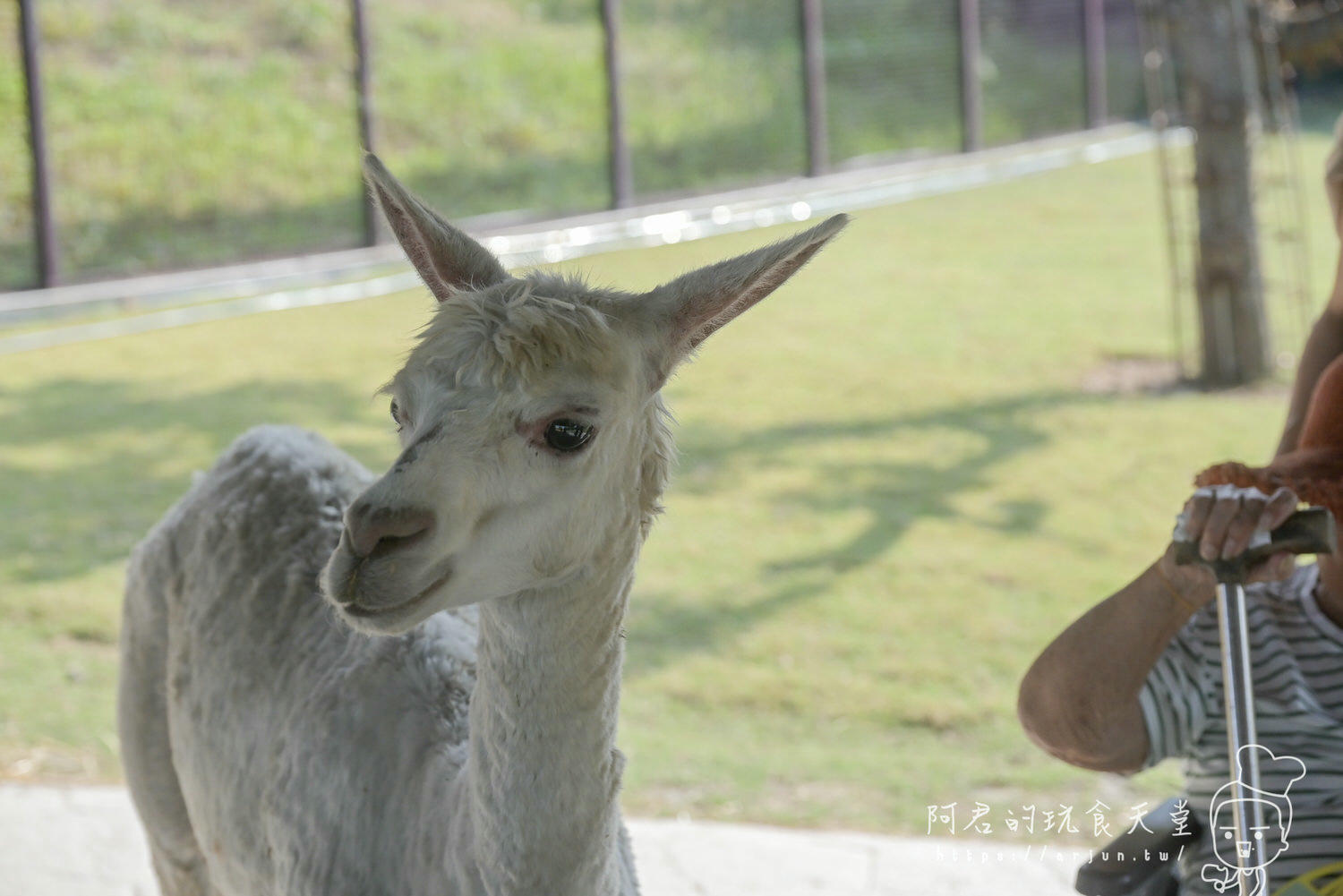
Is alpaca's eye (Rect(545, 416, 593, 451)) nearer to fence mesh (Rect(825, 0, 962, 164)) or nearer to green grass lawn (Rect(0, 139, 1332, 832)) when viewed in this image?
green grass lawn (Rect(0, 139, 1332, 832))

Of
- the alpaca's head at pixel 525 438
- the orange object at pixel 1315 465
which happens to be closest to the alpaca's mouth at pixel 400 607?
the alpaca's head at pixel 525 438

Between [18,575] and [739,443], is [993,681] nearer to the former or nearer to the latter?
[739,443]

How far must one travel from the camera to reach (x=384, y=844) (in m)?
2.26

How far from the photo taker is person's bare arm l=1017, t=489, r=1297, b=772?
2273mm

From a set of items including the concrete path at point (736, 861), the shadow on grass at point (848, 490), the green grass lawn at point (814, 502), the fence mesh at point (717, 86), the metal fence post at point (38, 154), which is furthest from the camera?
the fence mesh at point (717, 86)

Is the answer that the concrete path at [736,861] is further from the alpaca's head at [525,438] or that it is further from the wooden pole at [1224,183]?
the wooden pole at [1224,183]

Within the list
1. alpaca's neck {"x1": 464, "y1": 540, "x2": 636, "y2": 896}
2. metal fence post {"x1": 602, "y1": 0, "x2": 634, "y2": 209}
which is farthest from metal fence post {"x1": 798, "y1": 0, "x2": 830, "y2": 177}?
alpaca's neck {"x1": 464, "y1": 540, "x2": 636, "y2": 896}

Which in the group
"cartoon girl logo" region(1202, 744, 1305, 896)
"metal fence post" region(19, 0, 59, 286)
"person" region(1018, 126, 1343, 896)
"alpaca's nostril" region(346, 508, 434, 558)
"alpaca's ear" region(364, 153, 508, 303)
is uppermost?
"metal fence post" region(19, 0, 59, 286)

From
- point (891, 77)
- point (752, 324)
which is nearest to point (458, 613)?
point (752, 324)

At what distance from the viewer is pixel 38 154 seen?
9.72m

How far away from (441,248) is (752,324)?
8505 mm

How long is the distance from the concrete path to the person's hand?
1620mm

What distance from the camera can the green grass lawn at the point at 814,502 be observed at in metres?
4.55

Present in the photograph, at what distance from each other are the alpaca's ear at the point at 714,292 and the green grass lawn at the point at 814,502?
258 mm
